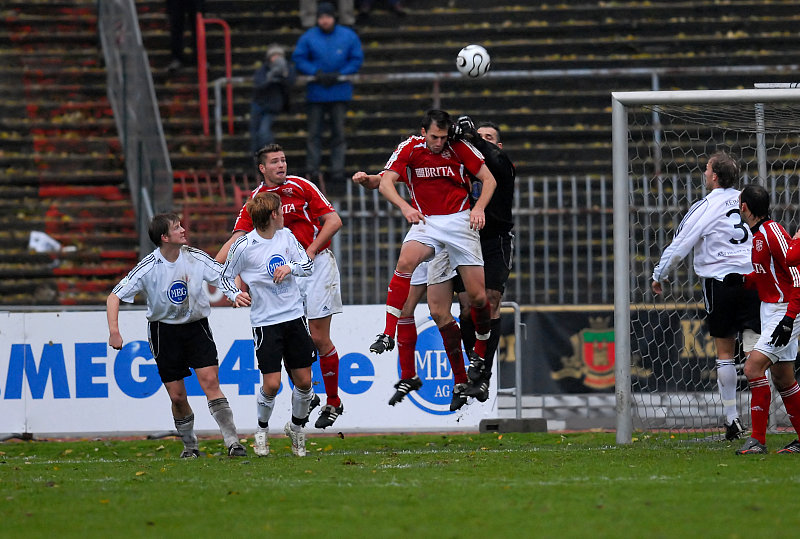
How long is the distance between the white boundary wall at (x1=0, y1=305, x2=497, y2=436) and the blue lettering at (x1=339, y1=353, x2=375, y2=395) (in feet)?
0.04

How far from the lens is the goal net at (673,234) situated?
425 inches

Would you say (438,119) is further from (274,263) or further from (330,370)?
(330,370)

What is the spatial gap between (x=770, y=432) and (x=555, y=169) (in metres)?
6.80

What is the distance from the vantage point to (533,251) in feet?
50.6

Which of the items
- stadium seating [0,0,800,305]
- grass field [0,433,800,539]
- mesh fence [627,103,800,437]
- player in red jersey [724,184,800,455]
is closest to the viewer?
grass field [0,433,800,539]

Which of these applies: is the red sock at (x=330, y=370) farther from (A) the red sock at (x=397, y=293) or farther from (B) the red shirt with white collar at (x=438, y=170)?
(B) the red shirt with white collar at (x=438, y=170)

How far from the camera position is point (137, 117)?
683 inches

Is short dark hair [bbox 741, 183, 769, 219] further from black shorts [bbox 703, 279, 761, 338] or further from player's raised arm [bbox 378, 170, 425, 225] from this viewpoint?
player's raised arm [bbox 378, 170, 425, 225]

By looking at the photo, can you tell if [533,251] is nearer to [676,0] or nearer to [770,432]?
[770,432]

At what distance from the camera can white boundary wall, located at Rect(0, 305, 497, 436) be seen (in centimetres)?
1327

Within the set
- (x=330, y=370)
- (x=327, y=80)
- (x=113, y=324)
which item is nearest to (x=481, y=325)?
(x=330, y=370)

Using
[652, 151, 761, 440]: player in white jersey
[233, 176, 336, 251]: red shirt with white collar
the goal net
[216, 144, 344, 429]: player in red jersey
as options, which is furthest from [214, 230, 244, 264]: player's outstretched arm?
[652, 151, 761, 440]: player in white jersey

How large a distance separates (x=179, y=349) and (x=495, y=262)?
112 inches

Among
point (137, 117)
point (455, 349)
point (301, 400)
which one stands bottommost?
point (301, 400)
